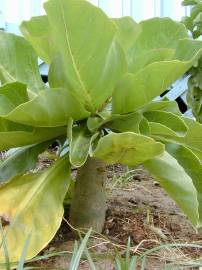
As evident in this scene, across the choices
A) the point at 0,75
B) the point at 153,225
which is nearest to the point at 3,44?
the point at 0,75

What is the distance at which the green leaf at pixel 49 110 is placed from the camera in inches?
23.4

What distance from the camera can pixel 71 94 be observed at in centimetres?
64

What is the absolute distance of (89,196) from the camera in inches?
29.6

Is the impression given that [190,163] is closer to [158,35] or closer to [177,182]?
[177,182]

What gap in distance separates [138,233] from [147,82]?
11.9 inches

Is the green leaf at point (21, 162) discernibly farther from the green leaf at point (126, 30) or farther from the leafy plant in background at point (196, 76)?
the leafy plant in background at point (196, 76)

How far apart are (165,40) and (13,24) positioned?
183cm

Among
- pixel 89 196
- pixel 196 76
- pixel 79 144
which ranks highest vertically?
pixel 79 144

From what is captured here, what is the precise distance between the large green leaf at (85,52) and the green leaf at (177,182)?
132 millimetres

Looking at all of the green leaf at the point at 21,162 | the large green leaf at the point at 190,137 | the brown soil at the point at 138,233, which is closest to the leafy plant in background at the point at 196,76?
the brown soil at the point at 138,233

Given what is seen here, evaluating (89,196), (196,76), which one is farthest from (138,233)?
(196,76)

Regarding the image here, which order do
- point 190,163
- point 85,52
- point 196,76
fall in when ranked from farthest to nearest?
point 196,76
point 190,163
point 85,52

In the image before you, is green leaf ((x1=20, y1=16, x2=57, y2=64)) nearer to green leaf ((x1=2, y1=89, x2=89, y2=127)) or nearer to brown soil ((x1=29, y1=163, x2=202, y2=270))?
green leaf ((x1=2, y1=89, x2=89, y2=127))

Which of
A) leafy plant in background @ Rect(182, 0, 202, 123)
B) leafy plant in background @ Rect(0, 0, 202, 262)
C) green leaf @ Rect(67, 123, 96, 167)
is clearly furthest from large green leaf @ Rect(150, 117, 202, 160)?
leafy plant in background @ Rect(182, 0, 202, 123)
